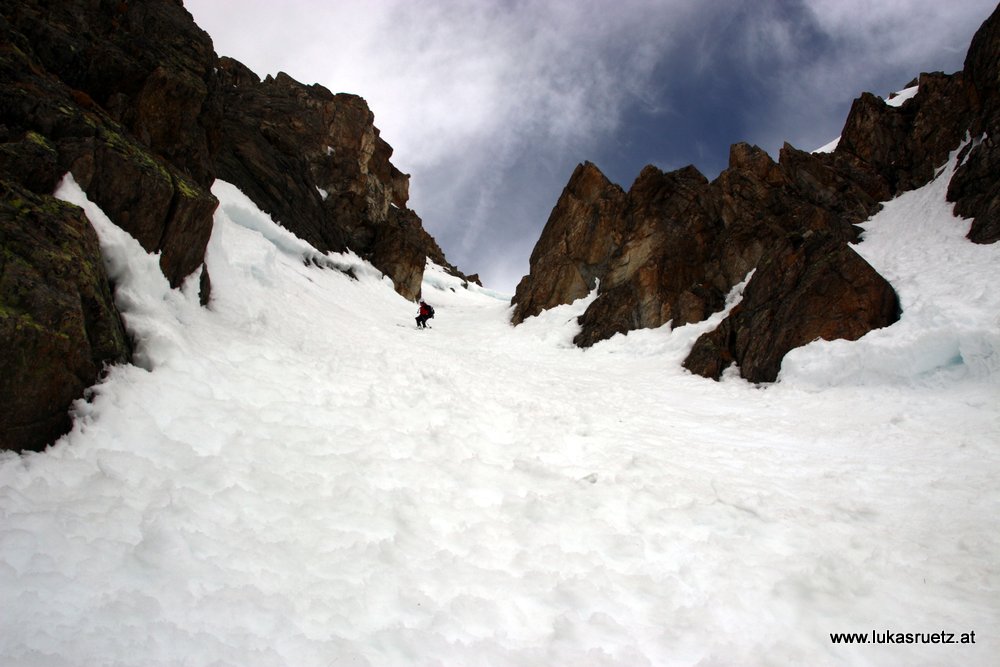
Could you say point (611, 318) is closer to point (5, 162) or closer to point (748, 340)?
point (748, 340)

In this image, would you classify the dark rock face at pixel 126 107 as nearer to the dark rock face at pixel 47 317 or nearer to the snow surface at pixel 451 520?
the snow surface at pixel 451 520

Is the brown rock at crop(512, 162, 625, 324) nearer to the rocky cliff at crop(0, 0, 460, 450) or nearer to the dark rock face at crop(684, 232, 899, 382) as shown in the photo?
the dark rock face at crop(684, 232, 899, 382)

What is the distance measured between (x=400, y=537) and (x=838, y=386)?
13155mm

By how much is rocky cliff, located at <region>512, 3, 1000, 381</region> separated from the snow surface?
543 centimetres

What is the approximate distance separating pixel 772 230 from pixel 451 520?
26.2m

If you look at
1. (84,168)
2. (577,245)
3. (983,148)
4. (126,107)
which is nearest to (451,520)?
(84,168)

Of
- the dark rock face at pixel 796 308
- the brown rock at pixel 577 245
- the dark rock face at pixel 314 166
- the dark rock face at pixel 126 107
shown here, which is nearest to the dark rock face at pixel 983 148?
the dark rock face at pixel 796 308

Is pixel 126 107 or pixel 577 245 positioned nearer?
pixel 126 107

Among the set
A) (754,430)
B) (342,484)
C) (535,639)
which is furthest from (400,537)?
(754,430)

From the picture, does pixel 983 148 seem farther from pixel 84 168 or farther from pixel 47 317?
pixel 47 317

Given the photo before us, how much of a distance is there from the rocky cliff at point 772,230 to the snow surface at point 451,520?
5.43 m

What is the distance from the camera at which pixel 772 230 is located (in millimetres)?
24984

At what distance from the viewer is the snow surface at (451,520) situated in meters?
3.34

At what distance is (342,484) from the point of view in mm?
5227
